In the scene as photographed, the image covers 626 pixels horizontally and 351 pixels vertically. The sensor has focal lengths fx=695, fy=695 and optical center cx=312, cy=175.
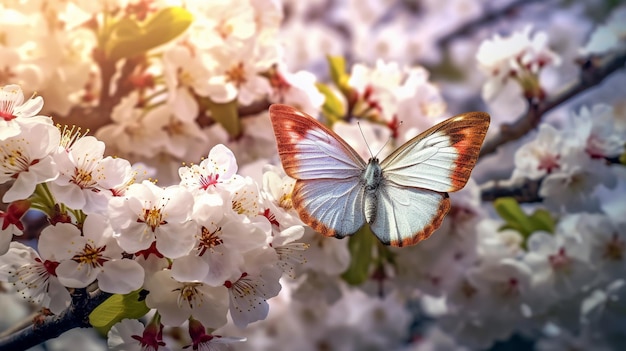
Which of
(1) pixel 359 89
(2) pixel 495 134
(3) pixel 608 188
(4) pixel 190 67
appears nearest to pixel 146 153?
(4) pixel 190 67

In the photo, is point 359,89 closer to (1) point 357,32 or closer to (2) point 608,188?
(2) point 608,188

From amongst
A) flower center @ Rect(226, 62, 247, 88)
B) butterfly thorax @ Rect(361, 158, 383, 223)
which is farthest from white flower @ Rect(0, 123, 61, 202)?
flower center @ Rect(226, 62, 247, 88)

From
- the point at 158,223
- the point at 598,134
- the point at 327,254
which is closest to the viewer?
the point at 158,223

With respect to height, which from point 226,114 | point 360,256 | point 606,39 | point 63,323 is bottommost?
point 63,323

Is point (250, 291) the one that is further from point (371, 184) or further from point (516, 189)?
point (516, 189)

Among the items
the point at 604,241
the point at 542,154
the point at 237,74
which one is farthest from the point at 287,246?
the point at 604,241

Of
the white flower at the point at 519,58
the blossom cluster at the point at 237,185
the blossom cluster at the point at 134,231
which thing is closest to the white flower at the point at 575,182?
the blossom cluster at the point at 237,185

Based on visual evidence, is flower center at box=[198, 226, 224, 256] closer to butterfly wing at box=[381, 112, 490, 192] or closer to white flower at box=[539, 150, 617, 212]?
butterfly wing at box=[381, 112, 490, 192]
